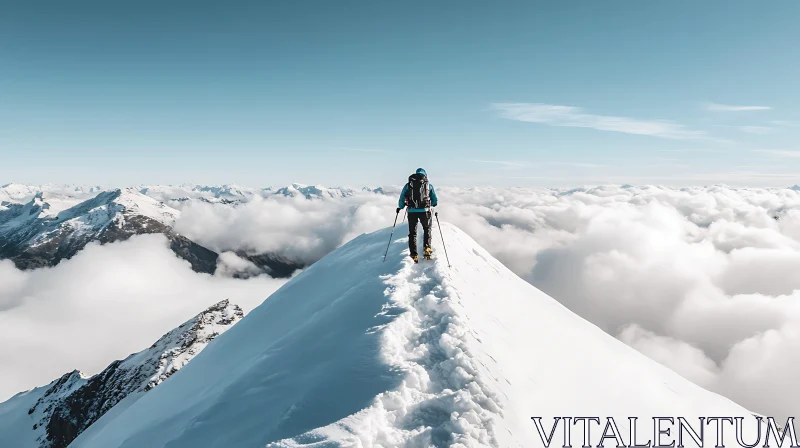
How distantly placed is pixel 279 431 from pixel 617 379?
37.4ft

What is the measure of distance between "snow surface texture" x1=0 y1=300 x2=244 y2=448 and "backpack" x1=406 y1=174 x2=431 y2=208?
116m

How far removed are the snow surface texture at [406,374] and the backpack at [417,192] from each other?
260 cm

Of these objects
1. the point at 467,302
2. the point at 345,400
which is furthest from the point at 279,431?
the point at 467,302

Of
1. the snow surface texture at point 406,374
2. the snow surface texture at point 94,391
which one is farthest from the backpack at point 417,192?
the snow surface texture at point 94,391

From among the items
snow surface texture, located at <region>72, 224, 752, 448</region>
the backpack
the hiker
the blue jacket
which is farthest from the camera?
the backpack

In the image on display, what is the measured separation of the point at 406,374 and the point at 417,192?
9.98 meters

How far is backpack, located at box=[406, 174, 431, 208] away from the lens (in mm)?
15906

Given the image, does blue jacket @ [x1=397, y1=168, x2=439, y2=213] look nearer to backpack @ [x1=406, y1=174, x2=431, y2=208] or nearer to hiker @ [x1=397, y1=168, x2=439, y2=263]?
hiker @ [x1=397, y1=168, x2=439, y2=263]

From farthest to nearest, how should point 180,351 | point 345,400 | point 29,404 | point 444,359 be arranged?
point 29,404 < point 180,351 < point 444,359 < point 345,400

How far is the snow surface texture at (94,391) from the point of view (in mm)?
108750

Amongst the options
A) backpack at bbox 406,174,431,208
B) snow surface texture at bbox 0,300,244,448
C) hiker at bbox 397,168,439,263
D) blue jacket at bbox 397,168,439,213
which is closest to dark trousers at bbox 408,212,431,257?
hiker at bbox 397,168,439,263

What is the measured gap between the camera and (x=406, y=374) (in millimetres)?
7160

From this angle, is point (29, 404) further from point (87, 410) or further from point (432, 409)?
point (432, 409)

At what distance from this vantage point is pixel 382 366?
24.4 feet
